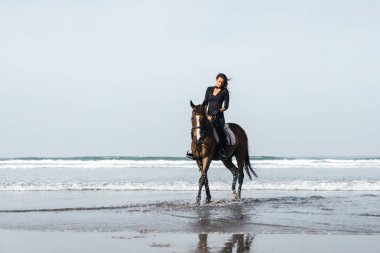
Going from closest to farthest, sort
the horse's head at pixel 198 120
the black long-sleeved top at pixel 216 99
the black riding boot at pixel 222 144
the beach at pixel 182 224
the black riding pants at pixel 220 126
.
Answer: the beach at pixel 182 224, the horse's head at pixel 198 120, the black long-sleeved top at pixel 216 99, the black riding pants at pixel 220 126, the black riding boot at pixel 222 144

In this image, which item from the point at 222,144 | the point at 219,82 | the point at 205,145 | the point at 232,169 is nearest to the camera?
the point at 205,145

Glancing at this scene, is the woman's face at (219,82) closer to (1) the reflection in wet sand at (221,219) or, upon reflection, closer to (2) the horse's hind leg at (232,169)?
(2) the horse's hind leg at (232,169)

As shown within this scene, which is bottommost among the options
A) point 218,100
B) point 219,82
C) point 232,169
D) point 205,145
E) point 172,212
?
point 172,212

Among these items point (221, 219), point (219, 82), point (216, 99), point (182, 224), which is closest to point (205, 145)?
point (216, 99)

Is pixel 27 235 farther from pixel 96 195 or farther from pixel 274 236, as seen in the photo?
pixel 96 195

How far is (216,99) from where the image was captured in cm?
1208

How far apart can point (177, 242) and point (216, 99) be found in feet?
19.1

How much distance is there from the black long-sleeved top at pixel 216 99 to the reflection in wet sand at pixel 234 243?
205 inches

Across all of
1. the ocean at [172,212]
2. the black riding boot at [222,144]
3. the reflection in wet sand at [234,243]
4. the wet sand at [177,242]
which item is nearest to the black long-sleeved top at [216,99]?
the black riding boot at [222,144]

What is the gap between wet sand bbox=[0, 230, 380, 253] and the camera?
6.22 m

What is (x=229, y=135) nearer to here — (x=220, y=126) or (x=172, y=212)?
(x=220, y=126)

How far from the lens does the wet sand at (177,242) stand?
6223mm

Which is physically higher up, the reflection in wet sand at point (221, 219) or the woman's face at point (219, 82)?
the woman's face at point (219, 82)

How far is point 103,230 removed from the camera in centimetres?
789
